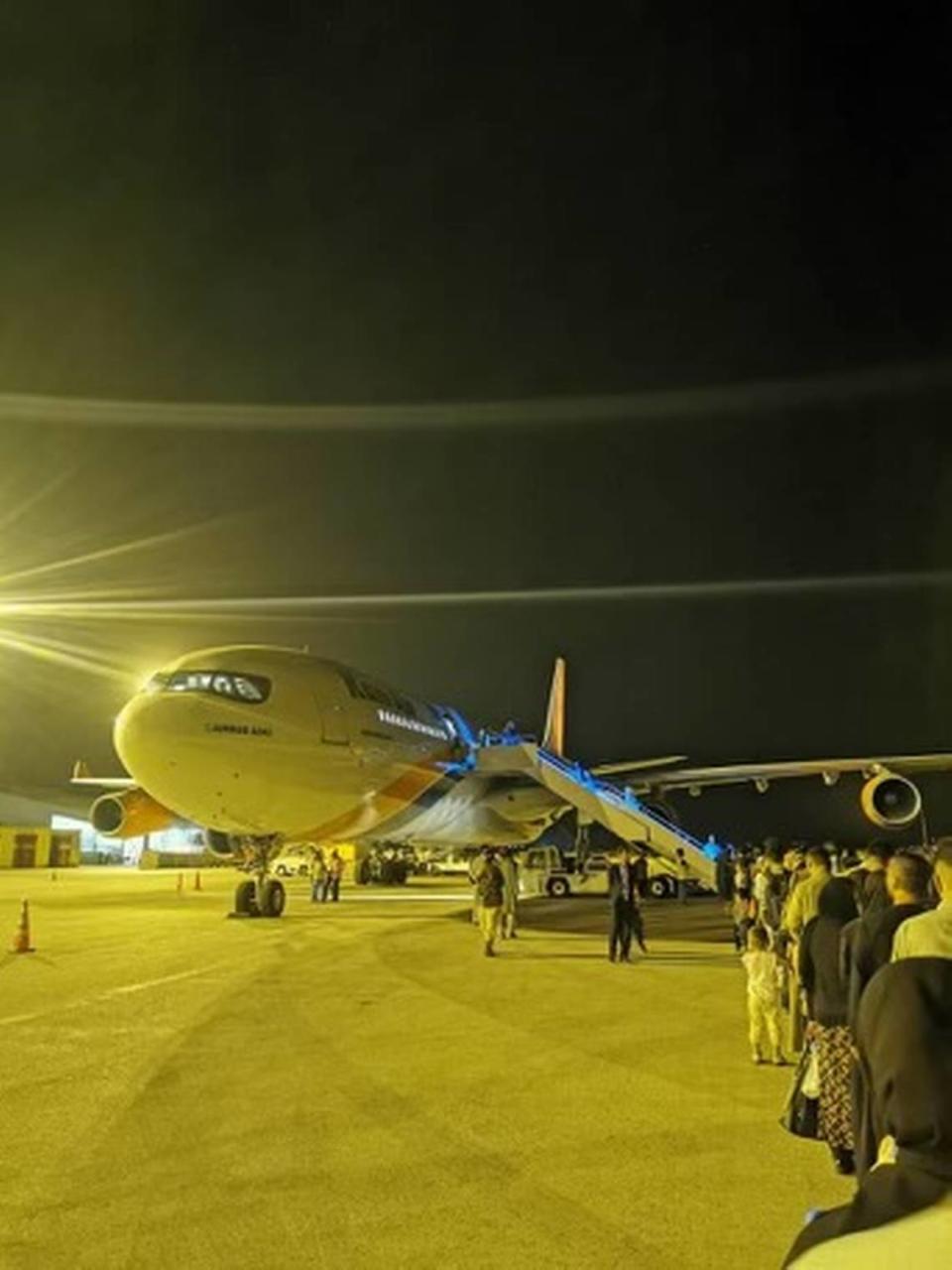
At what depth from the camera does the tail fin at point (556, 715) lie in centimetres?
4678

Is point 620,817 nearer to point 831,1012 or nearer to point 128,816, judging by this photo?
point 128,816

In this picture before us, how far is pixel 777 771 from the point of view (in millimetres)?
27406

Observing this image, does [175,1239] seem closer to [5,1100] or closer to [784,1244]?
[784,1244]

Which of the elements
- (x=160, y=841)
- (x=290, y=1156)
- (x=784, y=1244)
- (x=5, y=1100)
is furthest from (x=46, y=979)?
(x=160, y=841)

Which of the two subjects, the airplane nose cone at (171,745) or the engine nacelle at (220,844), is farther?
the engine nacelle at (220,844)

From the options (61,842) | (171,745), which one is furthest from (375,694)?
(61,842)

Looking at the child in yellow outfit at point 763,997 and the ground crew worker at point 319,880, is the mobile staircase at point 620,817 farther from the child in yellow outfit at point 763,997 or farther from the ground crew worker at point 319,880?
the child in yellow outfit at point 763,997

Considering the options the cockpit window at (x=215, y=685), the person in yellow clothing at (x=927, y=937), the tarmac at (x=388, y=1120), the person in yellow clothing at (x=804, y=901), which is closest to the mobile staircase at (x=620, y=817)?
the cockpit window at (x=215, y=685)

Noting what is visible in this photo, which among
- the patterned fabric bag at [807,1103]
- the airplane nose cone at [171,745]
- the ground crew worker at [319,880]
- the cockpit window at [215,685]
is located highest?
the cockpit window at [215,685]

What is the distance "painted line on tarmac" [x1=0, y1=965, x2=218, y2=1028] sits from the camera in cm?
1026

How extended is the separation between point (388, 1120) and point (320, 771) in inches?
517

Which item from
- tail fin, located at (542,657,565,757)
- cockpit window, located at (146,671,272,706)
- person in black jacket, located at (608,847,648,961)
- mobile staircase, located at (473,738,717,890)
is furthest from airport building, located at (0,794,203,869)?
person in black jacket, located at (608,847,648,961)

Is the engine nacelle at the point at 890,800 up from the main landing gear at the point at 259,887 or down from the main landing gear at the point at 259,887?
up

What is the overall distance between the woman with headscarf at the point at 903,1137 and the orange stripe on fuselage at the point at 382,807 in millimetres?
18594
